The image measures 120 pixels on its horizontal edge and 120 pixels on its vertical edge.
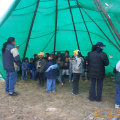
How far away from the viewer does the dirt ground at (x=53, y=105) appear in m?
3.87

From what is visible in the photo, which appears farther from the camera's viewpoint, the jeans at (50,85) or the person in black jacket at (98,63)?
the jeans at (50,85)

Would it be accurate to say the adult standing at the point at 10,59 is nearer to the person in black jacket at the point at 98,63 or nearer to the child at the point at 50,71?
the child at the point at 50,71

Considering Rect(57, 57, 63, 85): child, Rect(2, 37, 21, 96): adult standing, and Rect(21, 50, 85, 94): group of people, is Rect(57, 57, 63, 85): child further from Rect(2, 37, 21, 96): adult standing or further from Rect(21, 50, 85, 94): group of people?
Rect(2, 37, 21, 96): adult standing

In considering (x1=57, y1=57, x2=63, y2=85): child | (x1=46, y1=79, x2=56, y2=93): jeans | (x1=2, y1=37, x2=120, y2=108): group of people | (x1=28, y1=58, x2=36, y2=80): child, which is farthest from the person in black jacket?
(x1=28, y1=58, x2=36, y2=80): child

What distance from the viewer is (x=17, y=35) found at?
21.6 feet

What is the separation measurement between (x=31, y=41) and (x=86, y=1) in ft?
10.9

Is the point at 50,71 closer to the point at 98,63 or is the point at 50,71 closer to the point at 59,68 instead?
the point at 59,68

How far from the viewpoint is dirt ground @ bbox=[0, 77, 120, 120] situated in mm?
3871

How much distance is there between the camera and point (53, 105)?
15.0 ft

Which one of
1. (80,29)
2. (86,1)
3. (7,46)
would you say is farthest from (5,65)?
(80,29)

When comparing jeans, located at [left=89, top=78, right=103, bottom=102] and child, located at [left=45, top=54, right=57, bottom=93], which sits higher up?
child, located at [left=45, top=54, right=57, bottom=93]

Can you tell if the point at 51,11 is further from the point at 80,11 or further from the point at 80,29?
the point at 80,29

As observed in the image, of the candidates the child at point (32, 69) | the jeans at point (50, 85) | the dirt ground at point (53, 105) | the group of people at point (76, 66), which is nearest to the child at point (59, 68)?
the dirt ground at point (53, 105)

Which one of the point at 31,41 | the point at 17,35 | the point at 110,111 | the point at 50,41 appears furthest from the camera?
the point at 50,41
